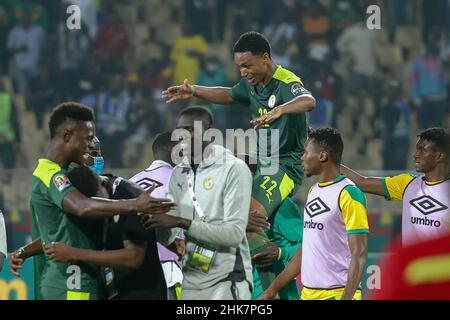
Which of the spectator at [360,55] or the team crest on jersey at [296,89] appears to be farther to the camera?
the spectator at [360,55]

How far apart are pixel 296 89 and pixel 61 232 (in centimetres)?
232

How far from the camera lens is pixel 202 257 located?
4812 mm

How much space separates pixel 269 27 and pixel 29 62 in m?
3.60

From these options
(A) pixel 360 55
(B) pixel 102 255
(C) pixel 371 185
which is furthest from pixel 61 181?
(A) pixel 360 55

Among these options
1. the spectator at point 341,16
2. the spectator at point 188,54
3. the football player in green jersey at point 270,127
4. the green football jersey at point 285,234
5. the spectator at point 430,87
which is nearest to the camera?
the football player in green jersey at point 270,127

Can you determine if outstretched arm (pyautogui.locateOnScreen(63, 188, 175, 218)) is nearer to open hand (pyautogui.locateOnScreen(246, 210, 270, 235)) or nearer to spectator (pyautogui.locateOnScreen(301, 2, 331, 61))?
open hand (pyautogui.locateOnScreen(246, 210, 270, 235))

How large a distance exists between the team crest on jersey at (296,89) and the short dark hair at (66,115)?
71.8 inches

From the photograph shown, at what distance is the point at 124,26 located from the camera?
536 inches

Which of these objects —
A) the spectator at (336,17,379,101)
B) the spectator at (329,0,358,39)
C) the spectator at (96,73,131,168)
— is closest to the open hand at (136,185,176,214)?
the spectator at (96,73,131,168)

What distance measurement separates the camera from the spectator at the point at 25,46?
12930 millimetres

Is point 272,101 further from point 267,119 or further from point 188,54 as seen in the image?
point 188,54

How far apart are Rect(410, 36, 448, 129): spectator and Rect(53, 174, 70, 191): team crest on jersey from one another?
9057 millimetres

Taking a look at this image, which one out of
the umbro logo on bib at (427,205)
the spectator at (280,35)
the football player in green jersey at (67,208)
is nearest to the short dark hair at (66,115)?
the football player in green jersey at (67,208)

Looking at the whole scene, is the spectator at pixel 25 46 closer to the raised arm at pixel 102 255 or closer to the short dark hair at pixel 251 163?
the short dark hair at pixel 251 163
